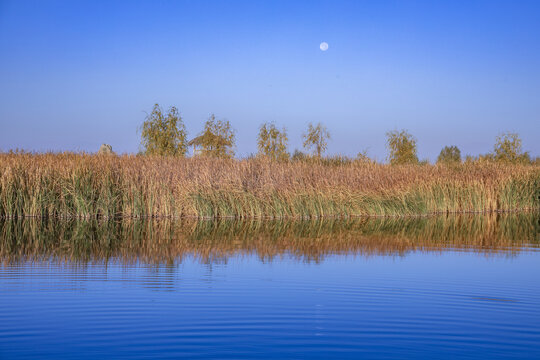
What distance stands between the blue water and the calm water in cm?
2

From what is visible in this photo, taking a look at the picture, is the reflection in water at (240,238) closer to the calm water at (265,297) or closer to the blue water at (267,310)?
the calm water at (265,297)

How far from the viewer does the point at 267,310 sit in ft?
18.1

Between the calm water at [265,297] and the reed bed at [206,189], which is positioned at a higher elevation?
the reed bed at [206,189]

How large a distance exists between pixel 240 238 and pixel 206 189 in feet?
18.4

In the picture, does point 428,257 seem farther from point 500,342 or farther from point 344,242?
point 500,342

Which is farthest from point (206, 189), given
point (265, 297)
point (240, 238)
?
point (265, 297)

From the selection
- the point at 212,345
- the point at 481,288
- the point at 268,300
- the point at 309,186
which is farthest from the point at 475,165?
the point at 212,345

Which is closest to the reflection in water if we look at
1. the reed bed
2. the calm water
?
the calm water

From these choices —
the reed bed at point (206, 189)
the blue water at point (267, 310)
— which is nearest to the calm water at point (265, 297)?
the blue water at point (267, 310)

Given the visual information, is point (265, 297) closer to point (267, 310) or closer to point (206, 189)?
point (267, 310)

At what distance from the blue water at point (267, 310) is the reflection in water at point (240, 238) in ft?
3.32

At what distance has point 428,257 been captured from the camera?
9445 mm

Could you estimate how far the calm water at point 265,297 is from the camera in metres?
4.45

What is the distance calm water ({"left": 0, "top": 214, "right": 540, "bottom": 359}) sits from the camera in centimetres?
445
